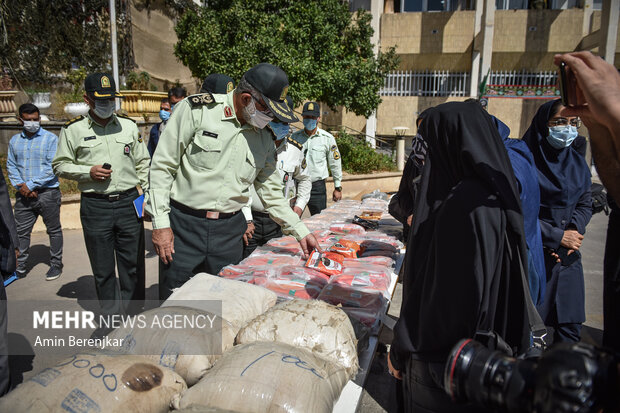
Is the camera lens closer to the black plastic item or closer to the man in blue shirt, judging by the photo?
the black plastic item

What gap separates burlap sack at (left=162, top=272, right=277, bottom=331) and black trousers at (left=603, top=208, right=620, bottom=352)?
1.83 m

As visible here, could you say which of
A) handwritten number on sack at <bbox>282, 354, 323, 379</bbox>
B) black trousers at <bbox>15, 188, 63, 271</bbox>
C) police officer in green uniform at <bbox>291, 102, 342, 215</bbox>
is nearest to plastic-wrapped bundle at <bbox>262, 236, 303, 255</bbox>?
handwritten number on sack at <bbox>282, 354, 323, 379</bbox>

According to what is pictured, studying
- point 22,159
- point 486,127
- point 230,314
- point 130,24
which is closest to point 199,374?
point 230,314

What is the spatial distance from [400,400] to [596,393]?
134 centimetres

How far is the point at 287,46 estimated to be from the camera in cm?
1089

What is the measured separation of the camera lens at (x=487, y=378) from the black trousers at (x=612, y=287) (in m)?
1.40

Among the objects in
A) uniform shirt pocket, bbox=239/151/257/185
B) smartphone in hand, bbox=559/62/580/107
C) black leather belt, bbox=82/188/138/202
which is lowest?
black leather belt, bbox=82/188/138/202

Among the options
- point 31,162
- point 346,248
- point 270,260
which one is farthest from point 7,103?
point 346,248

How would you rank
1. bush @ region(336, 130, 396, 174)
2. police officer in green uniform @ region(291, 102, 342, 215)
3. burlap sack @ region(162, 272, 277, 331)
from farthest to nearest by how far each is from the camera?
bush @ region(336, 130, 396, 174) → police officer in green uniform @ region(291, 102, 342, 215) → burlap sack @ region(162, 272, 277, 331)

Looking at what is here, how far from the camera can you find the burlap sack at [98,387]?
55.1 inches

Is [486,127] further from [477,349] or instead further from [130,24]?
[130,24]

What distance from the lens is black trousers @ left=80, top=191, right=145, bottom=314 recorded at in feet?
11.6

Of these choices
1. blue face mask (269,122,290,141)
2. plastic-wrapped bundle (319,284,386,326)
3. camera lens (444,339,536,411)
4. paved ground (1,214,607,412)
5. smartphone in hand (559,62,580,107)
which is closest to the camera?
camera lens (444,339,536,411)

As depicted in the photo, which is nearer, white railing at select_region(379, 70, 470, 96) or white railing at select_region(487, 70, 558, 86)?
white railing at select_region(487, 70, 558, 86)
